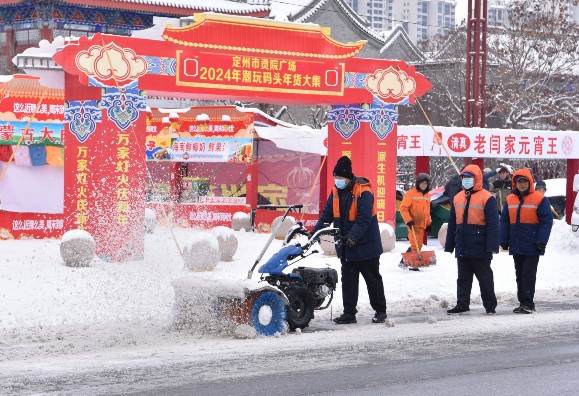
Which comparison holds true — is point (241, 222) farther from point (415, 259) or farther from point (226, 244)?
point (415, 259)

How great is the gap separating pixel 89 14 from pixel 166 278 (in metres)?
24.1

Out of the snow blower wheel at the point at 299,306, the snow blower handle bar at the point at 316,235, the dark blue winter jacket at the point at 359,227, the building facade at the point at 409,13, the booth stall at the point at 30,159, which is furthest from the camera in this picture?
the building facade at the point at 409,13

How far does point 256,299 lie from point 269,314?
0.69 ft

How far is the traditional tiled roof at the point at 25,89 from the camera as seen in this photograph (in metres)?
22.3

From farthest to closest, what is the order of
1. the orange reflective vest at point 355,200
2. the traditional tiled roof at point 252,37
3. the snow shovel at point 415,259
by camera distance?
the traditional tiled roof at point 252,37, the snow shovel at point 415,259, the orange reflective vest at point 355,200

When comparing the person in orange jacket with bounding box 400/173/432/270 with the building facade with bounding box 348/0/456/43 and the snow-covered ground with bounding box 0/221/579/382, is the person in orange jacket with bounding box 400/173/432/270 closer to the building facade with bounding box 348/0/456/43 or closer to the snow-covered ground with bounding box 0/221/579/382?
the snow-covered ground with bounding box 0/221/579/382

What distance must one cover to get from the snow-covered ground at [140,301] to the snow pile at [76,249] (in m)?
0.15

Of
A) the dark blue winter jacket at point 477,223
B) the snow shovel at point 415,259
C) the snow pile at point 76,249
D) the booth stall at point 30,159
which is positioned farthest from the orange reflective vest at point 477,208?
the booth stall at point 30,159

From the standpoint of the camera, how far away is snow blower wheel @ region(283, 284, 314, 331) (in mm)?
10352

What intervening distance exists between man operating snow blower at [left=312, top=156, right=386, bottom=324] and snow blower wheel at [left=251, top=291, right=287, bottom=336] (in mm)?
1205

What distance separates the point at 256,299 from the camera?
997cm

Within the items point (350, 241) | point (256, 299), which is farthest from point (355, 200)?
point (256, 299)

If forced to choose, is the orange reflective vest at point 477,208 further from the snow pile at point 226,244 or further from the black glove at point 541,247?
the snow pile at point 226,244

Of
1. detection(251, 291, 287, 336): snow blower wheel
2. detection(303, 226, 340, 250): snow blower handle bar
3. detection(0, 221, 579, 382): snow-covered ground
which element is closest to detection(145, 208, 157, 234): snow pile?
detection(0, 221, 579, 382): snow-covered ground
